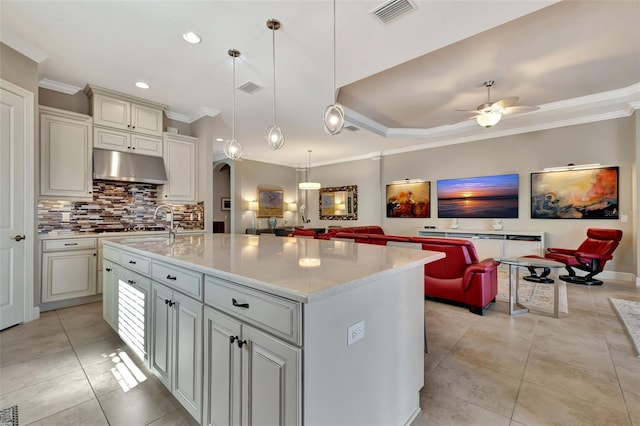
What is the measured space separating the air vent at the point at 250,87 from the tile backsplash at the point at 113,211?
6.81 ft

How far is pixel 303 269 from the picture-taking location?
1.29m

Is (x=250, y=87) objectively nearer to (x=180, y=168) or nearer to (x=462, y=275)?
(x=180, y=168)

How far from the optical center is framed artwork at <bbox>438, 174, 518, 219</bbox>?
18.3 feet

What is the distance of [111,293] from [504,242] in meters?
6.31

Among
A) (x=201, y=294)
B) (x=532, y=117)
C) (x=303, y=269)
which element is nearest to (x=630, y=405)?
(x=303, y=269)

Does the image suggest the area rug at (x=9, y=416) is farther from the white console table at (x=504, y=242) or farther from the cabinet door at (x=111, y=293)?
the white console table at (x=504, y=242)

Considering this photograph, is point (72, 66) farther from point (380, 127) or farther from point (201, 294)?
point (380, 127)

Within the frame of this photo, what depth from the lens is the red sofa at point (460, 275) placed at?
319 centimetres

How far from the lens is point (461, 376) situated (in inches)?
79.0

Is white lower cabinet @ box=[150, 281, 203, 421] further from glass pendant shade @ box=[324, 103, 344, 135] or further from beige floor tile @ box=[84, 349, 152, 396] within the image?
glass pendant shade @ box=[324, 103, 344, 135]

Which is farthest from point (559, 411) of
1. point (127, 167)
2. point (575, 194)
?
point (127, 167)

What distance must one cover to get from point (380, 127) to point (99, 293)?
18.2ft

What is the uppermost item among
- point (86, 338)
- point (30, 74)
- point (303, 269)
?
point (30, 74)

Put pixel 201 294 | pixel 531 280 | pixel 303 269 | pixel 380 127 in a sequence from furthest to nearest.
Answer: pixel 380 127 → pixel 531 280 → pixel 201 294 → pixel 303 269
